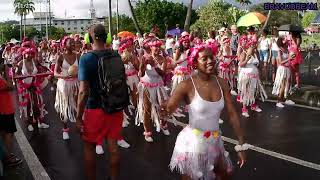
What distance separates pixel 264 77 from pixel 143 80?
320 inches

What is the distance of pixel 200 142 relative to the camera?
13.9ft

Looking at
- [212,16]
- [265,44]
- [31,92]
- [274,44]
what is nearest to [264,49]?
[265,44]

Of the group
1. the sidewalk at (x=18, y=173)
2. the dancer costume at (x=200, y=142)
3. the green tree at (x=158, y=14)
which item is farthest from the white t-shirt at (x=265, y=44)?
the green tree at (x=158, y=14)

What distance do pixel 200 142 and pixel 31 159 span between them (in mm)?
3934

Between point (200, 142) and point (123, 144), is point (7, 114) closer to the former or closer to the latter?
point (123, 144)

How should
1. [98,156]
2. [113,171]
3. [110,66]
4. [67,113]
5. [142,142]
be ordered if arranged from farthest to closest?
Result: [67,113], [142,142], [98,156], [113,171], [110,66]

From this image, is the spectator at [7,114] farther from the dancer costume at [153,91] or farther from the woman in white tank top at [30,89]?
the woman in white tank top at [30,89]

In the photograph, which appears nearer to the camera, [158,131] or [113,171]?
[113,171]

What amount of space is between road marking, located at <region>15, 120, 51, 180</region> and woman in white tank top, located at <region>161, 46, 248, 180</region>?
2.67m

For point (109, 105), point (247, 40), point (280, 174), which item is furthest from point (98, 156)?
point (247, 40)

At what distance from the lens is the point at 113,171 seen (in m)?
5.39

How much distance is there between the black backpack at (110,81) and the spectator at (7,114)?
1.84 m

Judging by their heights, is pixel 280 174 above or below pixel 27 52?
below

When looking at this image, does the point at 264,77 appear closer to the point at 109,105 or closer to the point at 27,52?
the point at 27,52
